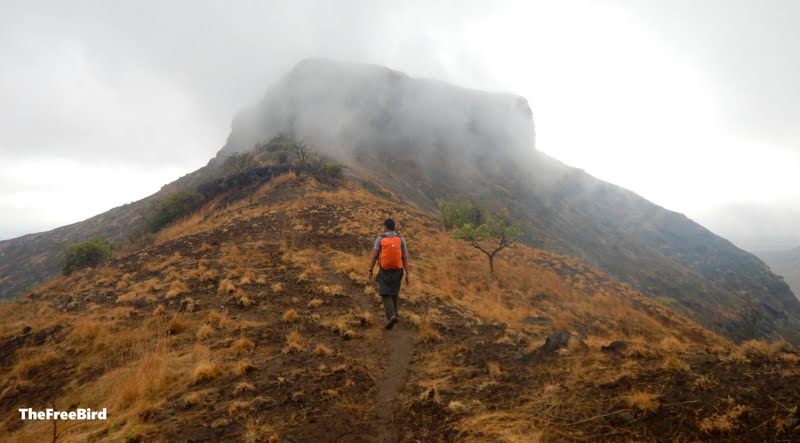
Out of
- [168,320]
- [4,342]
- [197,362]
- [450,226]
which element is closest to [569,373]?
[197,362]

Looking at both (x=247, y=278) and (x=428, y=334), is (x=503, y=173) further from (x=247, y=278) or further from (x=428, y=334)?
(x=428, y=334)

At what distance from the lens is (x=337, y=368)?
5801 millimetres

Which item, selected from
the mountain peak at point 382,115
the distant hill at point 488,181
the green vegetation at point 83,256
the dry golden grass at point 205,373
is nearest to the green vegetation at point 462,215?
the dry golden grass at point 205,373

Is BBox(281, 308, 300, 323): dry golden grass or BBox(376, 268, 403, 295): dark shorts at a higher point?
BBox(376, 268, 403, 295): dark shorts

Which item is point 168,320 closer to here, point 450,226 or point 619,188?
point 450,226

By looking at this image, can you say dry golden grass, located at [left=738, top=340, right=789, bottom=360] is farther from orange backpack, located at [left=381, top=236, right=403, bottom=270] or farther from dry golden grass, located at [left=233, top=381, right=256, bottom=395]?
dry golden grass, located at [left=233, top=381, right=256, bottom=395]

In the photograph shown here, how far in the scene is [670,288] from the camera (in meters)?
57.7

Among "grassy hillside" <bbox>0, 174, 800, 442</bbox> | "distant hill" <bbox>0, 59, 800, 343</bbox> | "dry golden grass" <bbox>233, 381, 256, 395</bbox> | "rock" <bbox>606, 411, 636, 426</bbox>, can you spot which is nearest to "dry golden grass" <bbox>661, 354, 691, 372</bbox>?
"grassy hillside" <bbox>0, 174, 800, 442</bbox>

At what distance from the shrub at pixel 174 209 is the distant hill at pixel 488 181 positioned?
890 inches

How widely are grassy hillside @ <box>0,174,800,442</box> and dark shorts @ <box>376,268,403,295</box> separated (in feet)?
3.09

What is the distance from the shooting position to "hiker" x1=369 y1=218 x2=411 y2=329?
7.63 metres

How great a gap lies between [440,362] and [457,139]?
317 feet

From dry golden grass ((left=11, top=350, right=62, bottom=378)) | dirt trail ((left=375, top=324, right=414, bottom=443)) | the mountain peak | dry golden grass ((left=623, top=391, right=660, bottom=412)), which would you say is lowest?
dry golden grass ((left=11, top=350, right=62, bottom=378))

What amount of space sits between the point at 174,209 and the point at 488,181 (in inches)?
2547
